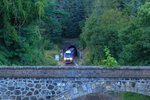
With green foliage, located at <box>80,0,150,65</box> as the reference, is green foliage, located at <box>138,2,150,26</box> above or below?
above

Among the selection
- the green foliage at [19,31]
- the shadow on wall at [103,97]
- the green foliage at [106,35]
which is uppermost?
the green foliage at [19,31]

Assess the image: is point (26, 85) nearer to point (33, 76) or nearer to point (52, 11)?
point (33, 76)

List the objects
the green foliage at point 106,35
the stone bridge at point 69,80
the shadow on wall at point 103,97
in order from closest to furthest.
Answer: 1. the stone bridge at point 69,80
2. the shadow on wall at point 103,97
3. the green foliage at point 106,35

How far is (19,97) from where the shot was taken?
10.2 metres

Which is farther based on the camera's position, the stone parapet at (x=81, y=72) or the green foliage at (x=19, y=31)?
the green foliage at (x=19, y=31)

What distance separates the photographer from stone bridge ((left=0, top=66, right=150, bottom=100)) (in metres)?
10.0

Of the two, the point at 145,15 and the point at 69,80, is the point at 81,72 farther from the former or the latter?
the point at 145,15

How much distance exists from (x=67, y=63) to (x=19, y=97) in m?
23.0

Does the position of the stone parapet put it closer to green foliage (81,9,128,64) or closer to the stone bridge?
the stone bridge

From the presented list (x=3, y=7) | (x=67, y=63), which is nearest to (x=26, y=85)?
(x=3, y=7)

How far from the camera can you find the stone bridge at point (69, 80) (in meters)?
10.0

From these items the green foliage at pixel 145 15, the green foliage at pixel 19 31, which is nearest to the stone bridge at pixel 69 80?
the green foliage at pixel 19 31

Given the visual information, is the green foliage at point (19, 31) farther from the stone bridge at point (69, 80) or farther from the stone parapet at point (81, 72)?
the stone parapet at point (81, 72)

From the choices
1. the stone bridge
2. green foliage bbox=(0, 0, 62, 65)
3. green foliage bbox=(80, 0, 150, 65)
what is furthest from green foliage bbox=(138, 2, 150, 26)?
the stone bridge
